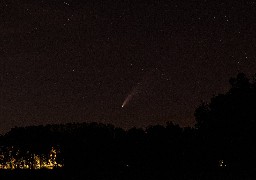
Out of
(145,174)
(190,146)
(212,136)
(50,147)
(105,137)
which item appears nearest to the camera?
(145,174)

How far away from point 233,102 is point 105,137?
36.6 m

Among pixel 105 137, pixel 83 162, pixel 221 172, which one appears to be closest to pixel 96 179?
pixel 221 172

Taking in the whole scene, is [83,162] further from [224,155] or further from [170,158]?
[224,155]

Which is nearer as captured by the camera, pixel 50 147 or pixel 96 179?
pixel 96 179

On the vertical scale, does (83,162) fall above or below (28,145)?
below

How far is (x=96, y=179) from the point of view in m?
31.2

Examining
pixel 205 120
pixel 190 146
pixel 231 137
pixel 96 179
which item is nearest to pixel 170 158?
pixel 190 146

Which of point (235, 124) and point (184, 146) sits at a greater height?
point (184, 146)

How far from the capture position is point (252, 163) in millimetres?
35156

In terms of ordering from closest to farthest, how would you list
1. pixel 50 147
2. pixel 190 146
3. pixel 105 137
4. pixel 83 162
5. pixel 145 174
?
pixel 145 174, pixel 190 146, pixel 83 162, pixel 105 137, pixel 50 147

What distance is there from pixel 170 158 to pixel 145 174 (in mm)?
15891

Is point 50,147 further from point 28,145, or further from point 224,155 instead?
point 224,155

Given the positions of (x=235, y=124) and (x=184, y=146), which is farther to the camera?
(x=184, y=146)

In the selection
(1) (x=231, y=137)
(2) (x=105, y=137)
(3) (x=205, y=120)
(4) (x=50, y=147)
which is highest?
(4) (x=50, y=147)
